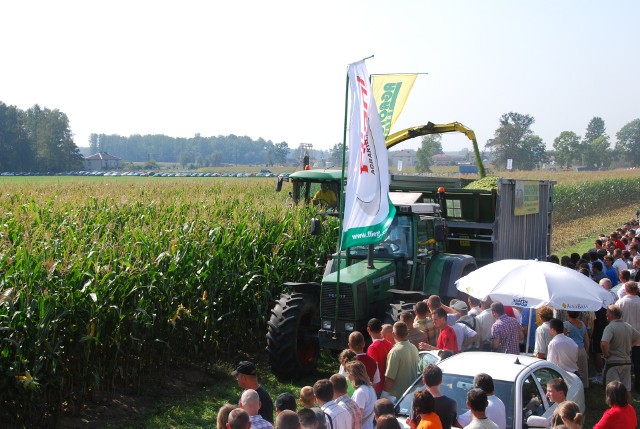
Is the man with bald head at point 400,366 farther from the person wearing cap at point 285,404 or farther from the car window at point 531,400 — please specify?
the person wearing cap at point 285,404

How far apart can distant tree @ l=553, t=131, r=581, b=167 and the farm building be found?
243 feet

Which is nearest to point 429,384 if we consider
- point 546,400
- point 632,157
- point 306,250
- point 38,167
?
point 546,400

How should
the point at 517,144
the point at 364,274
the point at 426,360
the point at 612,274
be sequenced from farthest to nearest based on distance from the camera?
the point at 517,144 < the point at 612,274 < the point at 364,274 < the point at 426,360

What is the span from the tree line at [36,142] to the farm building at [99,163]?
56.6ft

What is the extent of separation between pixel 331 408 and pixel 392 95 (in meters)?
13.6

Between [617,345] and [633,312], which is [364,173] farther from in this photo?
[633,312]

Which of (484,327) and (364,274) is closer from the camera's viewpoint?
(484,327)

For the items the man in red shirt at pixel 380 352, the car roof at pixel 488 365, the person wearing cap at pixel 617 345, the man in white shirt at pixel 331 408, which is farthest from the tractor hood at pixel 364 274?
the man in white shirt at pixel 331 408

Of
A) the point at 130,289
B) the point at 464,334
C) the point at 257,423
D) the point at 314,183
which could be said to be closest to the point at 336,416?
the point at 257,423

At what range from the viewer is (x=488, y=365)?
23.6 feet

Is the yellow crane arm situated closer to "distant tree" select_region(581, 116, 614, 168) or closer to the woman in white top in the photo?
the woman in white top

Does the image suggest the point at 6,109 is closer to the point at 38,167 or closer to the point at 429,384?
the point at 38,167

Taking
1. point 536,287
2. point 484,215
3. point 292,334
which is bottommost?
point 292,334

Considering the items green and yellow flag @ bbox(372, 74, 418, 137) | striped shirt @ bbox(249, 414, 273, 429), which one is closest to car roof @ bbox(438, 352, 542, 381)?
striped shirt @ bbox(249, 414, 273, 429)
